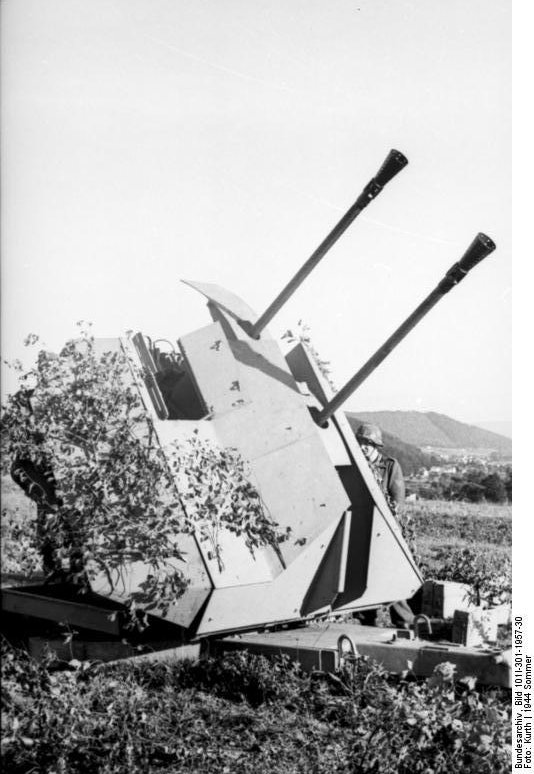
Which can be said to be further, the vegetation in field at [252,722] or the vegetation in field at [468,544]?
the vegetation in field at [468,544]

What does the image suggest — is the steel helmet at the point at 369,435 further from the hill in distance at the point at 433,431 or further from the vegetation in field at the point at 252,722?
the vegetation in field at the point at 252,722

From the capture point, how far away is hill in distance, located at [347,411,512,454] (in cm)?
663

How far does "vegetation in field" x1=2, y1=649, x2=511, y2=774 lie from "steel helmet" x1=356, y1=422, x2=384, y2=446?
236cm

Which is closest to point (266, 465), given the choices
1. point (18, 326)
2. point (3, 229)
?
point (18, 326)

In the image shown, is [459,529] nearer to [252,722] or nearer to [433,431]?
[433,431]

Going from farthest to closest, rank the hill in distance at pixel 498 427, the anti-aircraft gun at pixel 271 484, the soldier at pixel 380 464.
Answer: the soldier at pixel 380 464 → the hill in distance at pixel 498 427 → the anti-aircraft gun at pixel 271 484

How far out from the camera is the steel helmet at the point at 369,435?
7.05 meters

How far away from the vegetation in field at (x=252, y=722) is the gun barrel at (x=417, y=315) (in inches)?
66.9

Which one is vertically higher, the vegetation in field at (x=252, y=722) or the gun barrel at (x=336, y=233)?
the gun barrel at (x=336, y=233)

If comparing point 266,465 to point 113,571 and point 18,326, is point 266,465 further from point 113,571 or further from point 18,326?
point 18,326

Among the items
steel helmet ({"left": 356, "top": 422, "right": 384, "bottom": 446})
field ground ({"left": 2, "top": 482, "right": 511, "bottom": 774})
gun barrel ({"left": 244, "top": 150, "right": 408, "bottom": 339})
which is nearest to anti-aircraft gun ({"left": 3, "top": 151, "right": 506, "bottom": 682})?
gun barrel ({"left": 244, "top": 150, "right": 408, "bottom": 339})

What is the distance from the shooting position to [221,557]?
4980 mm

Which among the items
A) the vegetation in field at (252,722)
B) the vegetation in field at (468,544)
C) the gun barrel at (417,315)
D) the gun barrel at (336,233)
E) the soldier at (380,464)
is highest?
the gun barrel at (336,233)

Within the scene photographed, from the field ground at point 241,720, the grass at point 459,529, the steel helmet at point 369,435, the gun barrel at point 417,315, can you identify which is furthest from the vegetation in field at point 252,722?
the grass at point 459,529
